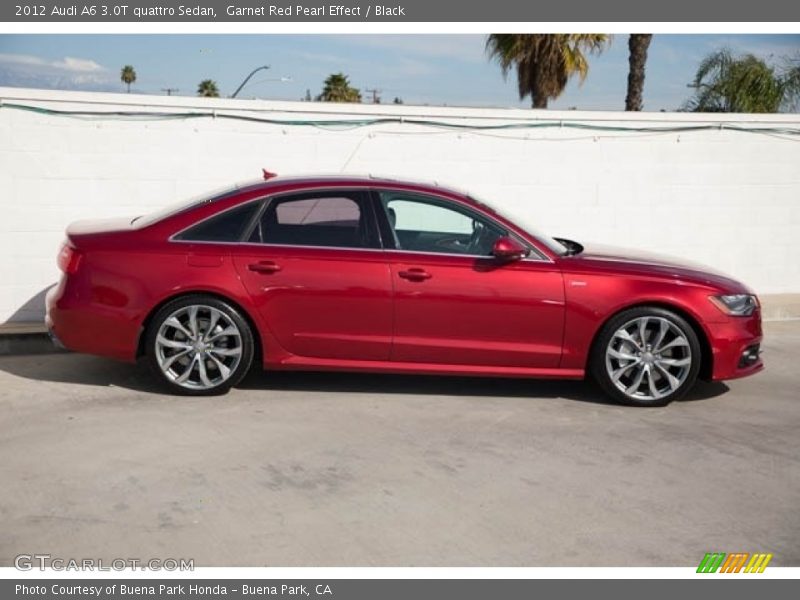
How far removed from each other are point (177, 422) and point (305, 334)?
42.9 inches

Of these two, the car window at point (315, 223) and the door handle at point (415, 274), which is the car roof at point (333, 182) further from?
the door handle at point (415, 274)

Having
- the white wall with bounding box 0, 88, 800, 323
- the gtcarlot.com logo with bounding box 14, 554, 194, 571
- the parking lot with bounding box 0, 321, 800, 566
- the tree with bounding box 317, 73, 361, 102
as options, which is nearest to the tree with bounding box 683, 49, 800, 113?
the white wall with bounding box 0, 88, 800, 323

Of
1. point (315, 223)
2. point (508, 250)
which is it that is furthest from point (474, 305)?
point (315, 223)

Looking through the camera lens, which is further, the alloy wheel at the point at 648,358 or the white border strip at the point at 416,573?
the alloy wheel at the point at 648,358

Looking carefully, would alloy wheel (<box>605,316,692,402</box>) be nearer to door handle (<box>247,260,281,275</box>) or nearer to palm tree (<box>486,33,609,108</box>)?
door handle (<box>247,260,281,275</box>)

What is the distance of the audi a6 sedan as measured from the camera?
6.72 metres

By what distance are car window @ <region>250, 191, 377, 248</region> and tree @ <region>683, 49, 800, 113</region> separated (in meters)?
12.8

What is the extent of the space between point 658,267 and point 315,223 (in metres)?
2.47

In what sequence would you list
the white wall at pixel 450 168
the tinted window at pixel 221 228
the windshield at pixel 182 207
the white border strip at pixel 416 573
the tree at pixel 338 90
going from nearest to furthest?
the white border strip at pixel 416 573 → the tinted window at pixel 221 228 → the windshield at pixel 182 207 → the white wall at pixel 450 168 → the tree at pixel 338 90

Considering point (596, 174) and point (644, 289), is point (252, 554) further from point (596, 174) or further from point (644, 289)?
point (596, 174)

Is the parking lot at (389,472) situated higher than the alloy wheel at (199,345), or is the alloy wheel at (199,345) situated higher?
the alloy wheel at (199,345)

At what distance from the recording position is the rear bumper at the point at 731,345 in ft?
22.6

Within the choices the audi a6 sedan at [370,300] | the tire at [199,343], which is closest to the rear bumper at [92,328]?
the audi a6 sedan at [370,300]

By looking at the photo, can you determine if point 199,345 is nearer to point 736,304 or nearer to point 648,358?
point 648,358
